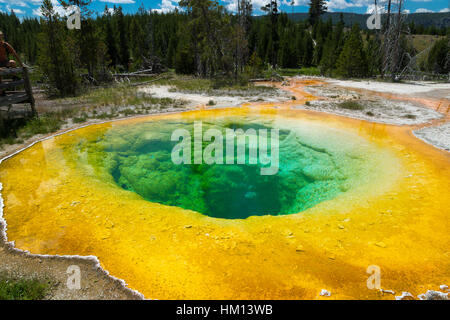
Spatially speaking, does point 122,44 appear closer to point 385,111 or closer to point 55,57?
point 55,57

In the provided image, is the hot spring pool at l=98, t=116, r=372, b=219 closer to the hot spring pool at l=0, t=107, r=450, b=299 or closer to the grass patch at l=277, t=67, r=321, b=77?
the hot spring pool at l=0, t=107, r=450, b=299

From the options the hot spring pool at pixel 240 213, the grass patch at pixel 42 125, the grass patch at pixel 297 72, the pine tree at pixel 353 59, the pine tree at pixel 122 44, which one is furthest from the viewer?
the pine tree at pixel 122 44

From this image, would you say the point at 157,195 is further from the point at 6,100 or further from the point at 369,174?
the point at 6,100

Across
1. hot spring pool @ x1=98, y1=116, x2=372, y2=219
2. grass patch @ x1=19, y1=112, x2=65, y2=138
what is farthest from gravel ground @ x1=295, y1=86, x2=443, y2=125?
grass patch @ x1=19, y1=112, x2=65, y2=138

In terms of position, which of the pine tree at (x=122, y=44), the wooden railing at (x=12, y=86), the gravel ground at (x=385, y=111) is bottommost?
the gravel ground at (x=385, y=111)

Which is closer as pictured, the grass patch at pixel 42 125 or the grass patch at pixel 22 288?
the grass patch at pixel 22 288

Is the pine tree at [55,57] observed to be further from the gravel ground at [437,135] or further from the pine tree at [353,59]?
the pine tree at [353,59]

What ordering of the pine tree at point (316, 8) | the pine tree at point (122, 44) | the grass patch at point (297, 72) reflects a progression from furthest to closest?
the pine tree at point (316, 8) < the pine tree at point (122, 44) < the grass patch at point (297, 72)

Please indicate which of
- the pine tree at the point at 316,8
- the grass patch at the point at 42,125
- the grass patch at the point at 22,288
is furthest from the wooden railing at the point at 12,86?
the pine tree at the point at 316,8
